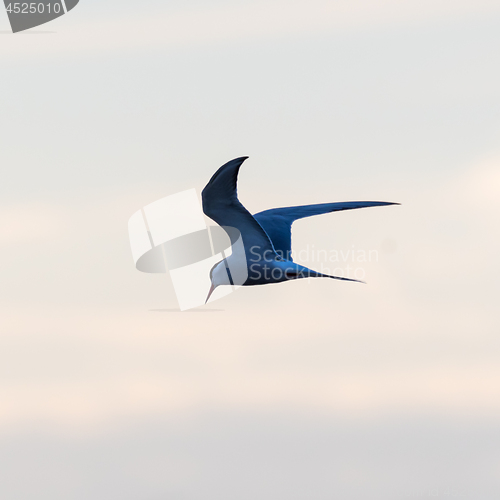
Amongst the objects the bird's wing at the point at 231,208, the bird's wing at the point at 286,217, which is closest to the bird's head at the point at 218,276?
the bird's wing at the point at 231,208

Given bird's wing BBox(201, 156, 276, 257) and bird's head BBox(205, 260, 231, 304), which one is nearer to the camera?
bird's wing BBox(201, 156, 276, 257)

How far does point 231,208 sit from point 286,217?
401 centimetres

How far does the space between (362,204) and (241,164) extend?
541 centimetres

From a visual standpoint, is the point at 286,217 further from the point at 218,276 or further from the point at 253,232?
the point at 253,232

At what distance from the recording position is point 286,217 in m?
20.5

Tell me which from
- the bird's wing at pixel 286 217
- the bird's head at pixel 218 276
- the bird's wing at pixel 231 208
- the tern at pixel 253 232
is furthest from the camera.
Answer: the bird's wing at pixel 286 217

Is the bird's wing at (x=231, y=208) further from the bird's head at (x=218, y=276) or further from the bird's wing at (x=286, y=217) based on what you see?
the bird's wing at (x=286, y=217)

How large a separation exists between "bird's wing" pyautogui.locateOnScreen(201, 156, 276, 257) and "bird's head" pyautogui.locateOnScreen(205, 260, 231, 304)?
0.99 metres

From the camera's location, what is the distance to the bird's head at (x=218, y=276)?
62.7ft

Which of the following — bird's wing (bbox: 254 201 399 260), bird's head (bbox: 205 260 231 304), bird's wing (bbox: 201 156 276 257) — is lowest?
bird's head (bbox: 205 260 231 304)

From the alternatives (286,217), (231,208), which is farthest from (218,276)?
(231,208)

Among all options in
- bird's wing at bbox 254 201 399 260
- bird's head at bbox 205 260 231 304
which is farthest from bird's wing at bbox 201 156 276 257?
bird's wing at bbox 254 201 399 260

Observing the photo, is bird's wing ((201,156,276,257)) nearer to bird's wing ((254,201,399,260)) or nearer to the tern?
the tern

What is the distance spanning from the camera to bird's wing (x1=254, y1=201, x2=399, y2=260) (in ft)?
65.0
